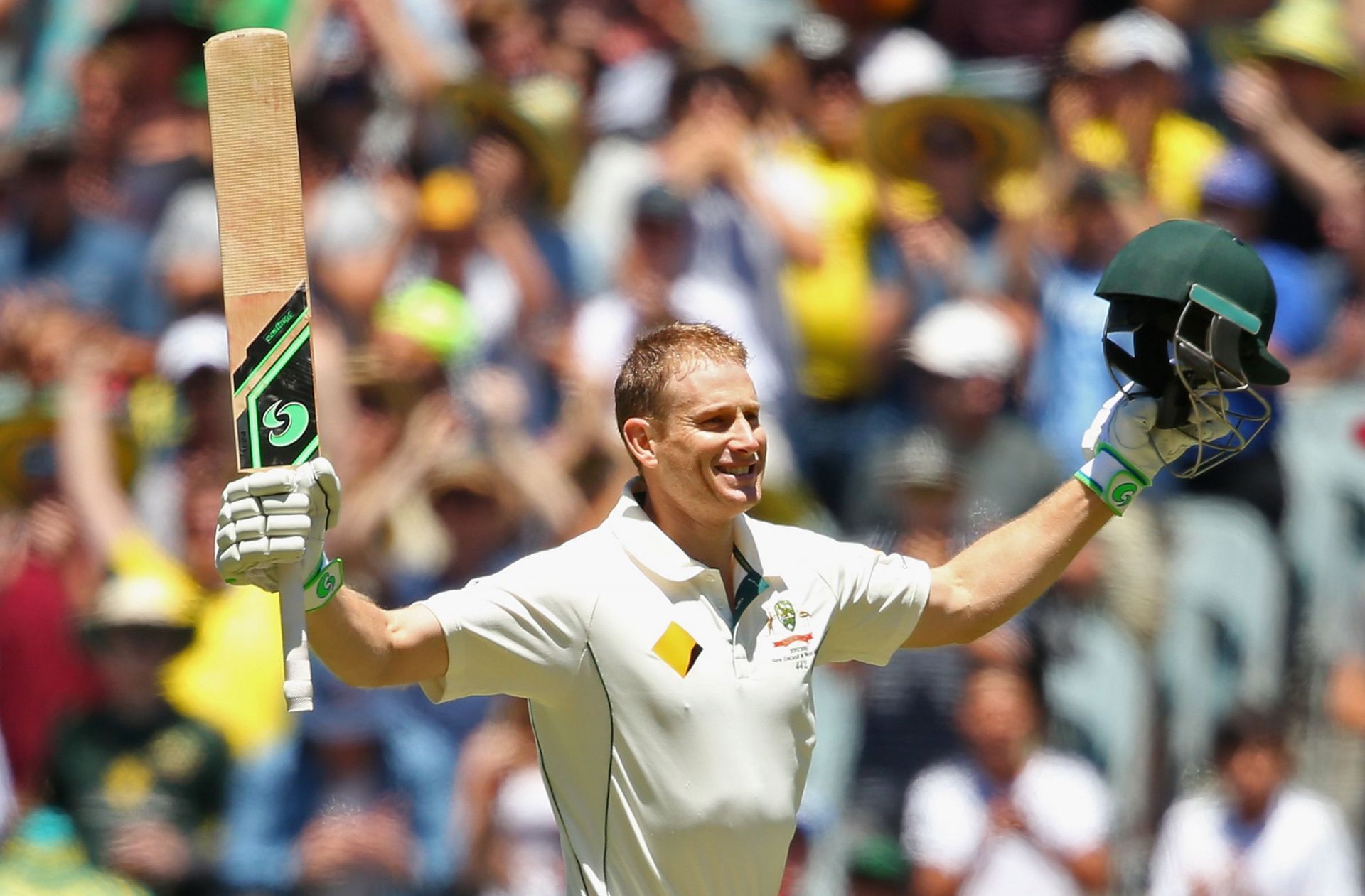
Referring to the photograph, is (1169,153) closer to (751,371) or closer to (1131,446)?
(751,371)

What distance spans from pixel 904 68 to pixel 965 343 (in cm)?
143

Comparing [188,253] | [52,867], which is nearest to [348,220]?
[188,253]

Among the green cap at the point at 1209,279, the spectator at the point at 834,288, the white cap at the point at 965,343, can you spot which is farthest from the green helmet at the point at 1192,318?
the spectator at the point at 834,288

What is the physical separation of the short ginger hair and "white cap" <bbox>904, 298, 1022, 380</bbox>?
10.3 feet

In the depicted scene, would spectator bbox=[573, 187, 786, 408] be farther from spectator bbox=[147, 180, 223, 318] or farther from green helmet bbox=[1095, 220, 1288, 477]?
green helmet bbox=[1095, 220, 1288, 477]

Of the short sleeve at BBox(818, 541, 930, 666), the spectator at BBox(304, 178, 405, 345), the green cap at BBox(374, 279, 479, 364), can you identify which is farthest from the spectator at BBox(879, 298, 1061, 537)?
the short sleeve at BBox(818, 541, 930, 666)

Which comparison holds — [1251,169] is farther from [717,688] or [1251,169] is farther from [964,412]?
[717,688]

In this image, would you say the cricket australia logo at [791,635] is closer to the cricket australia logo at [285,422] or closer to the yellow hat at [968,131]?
the cricket australia logo at [285,422]

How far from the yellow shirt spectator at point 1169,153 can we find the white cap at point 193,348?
316 cm

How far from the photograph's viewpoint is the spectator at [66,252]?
8.00 metres

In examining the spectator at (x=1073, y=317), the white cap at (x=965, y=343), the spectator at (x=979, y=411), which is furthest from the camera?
the spectator at (x=1073, y=317)

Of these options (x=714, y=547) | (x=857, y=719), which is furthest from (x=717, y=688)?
(x=857, y=719)

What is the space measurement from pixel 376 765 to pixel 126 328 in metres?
2.14

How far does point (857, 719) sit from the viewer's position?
6844 mm
